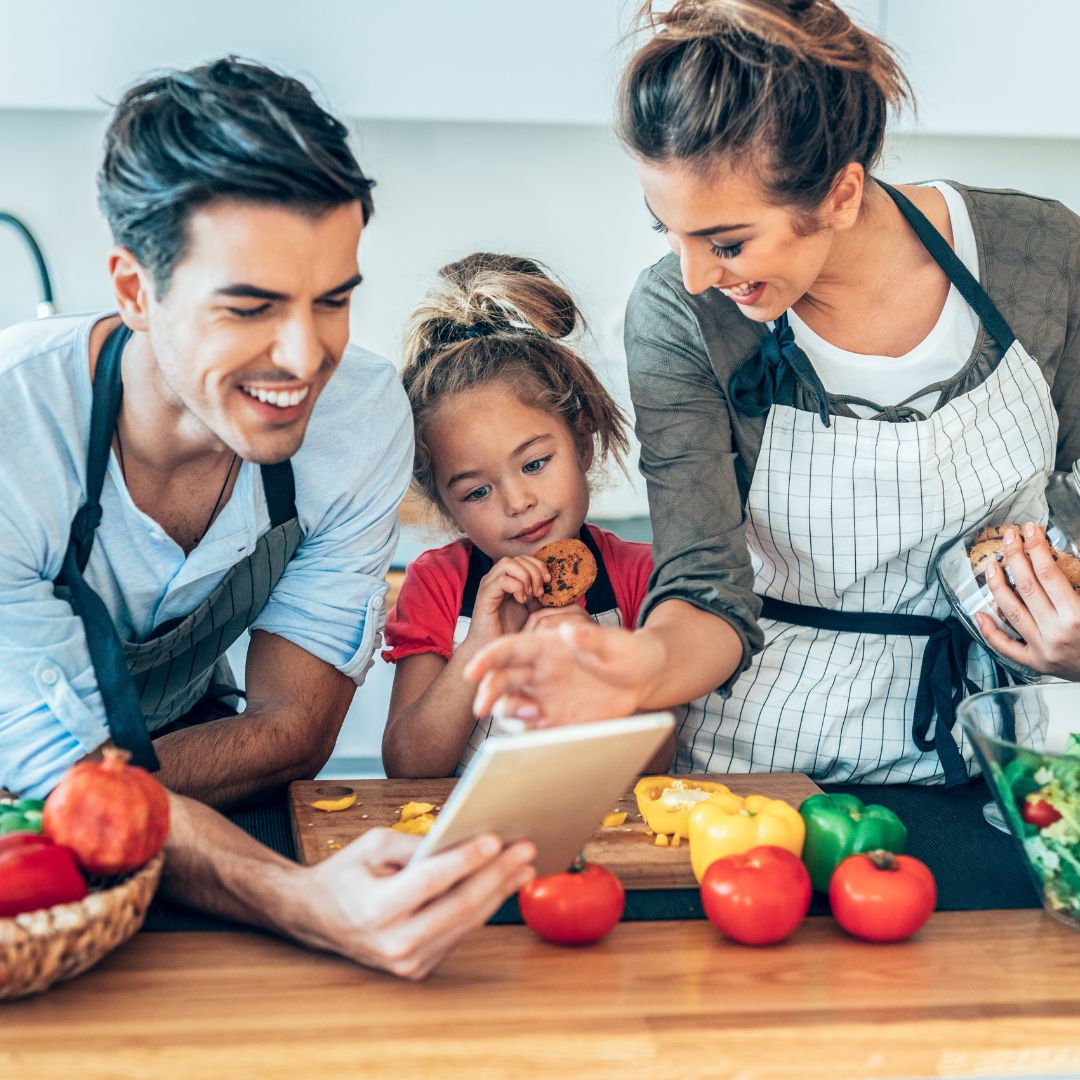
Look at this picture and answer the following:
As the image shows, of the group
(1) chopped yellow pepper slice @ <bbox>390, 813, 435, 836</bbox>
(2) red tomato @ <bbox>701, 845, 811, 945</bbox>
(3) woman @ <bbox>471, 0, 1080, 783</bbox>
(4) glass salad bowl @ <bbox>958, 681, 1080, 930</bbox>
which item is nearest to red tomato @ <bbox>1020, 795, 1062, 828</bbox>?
(4) glass salad bowl @ <bbox>958, 681, 1080, 930</bbox>

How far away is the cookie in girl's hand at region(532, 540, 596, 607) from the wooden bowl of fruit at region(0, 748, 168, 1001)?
816 millimetres

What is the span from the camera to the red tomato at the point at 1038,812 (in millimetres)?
1227

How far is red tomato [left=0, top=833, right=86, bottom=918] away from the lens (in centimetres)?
103

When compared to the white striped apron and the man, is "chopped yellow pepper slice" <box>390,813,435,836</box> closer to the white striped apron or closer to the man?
the man

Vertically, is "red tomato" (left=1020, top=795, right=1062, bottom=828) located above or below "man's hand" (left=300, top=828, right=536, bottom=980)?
above

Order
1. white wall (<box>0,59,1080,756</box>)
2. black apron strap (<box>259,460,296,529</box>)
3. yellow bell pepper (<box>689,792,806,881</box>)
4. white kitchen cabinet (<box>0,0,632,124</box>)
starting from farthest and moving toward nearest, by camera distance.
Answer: white wall (<box>0,59,1080,756</box>) → white kitchen cabinet (<box>0,0,632,124</box>) → black apron strap (<box>259,460,296,529</box>) → yellow bell pepper (<box>689,792,806,881</box>)

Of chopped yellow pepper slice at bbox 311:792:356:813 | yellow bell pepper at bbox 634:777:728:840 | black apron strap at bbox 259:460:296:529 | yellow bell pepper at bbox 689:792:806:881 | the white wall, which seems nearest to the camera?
yellow bell pepper at bbox 689:792:806:881

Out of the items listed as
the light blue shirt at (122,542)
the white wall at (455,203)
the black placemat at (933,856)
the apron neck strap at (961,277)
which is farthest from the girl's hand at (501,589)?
the white wall at (455,203)

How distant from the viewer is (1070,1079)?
171 cm

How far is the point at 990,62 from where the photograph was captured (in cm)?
284

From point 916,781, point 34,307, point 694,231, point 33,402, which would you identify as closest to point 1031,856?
point 916,781

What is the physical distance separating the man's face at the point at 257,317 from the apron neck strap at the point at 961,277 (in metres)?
0.71

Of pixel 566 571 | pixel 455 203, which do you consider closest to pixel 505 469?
pixel 566 571

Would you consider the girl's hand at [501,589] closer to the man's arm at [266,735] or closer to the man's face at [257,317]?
the man's arm at [266,735]
